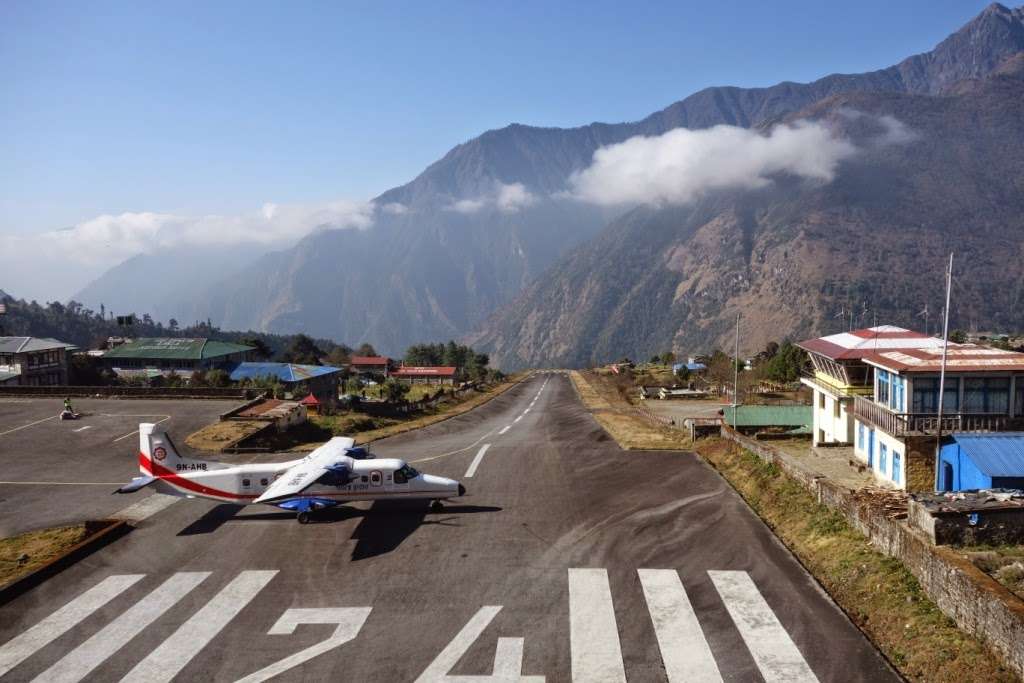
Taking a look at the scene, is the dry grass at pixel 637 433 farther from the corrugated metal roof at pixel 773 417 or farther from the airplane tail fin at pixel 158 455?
the airplane tail fin at pixel 158 455

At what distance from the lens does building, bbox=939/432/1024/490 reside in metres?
27.4

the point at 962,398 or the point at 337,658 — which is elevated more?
the point at 962,398

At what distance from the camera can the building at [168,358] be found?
108875mm

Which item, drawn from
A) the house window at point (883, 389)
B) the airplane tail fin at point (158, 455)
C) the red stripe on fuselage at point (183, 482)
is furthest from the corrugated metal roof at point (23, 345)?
the house window at point (883, 389)

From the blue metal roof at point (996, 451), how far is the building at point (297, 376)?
267ft

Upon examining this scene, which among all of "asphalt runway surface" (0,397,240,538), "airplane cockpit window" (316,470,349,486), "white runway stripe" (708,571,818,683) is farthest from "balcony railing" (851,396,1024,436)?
"asphalt runway surface" (0,397,240,538)

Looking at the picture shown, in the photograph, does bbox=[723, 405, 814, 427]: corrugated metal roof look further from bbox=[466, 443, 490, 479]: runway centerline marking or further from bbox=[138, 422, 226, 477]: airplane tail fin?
bbox=[138, 422, 226, 477]: airplane tail fin

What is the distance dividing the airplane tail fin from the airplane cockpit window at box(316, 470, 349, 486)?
5.77 m

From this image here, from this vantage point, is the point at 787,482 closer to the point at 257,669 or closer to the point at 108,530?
the point at 257,669

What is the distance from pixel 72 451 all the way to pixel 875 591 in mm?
45308

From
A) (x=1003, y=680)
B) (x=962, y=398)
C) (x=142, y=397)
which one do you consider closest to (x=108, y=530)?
(x=1003, y=680)

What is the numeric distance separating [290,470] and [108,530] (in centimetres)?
714

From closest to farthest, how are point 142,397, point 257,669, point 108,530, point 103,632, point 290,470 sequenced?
point 257,669
point 103,632
point 108,530
point 290,470
point 142,397

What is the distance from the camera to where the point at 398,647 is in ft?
63.1
